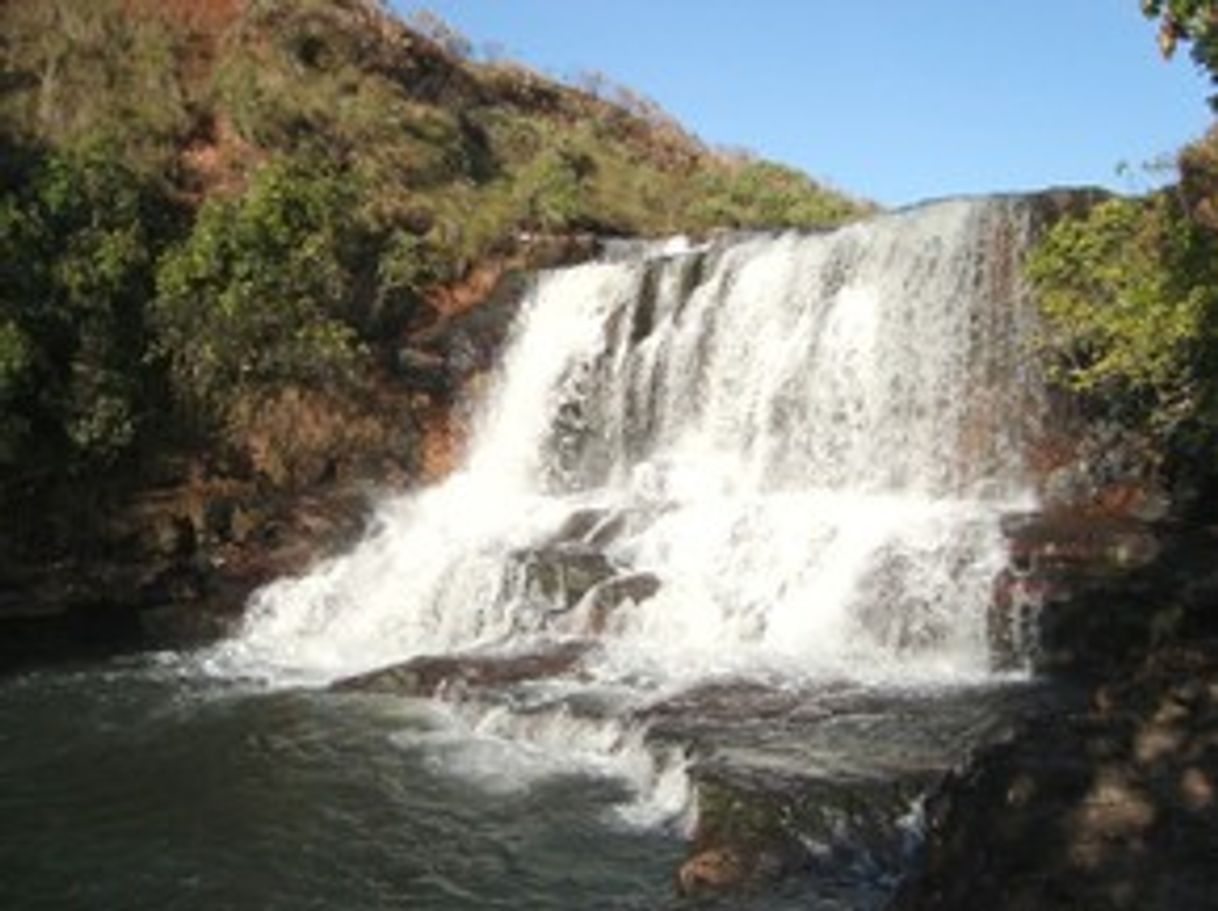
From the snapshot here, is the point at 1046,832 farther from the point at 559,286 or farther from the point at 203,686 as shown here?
the point at 559,286

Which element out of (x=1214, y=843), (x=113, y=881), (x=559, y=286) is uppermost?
(x=559, y=286)

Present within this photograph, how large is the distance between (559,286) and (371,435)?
424 cm

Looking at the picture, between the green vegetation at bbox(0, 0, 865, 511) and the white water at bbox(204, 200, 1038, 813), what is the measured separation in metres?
3.06

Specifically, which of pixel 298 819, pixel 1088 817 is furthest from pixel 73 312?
pixel 1088 817

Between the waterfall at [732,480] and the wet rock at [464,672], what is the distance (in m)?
0.54

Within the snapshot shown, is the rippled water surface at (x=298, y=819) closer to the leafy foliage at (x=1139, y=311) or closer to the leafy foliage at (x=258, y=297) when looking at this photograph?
the leafy foliage at (x=258, y=297)

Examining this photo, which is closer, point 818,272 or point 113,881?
point 113,881

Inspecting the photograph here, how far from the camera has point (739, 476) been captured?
20.9 metres

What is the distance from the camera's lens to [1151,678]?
1104 centimetres

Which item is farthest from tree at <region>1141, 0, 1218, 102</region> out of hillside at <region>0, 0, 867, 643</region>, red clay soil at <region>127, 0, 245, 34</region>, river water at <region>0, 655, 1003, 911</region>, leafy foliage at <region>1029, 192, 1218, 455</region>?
red clay soil at <region>127, 0, 245, 34</region>

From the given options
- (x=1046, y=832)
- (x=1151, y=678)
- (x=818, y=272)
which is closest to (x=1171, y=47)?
(x=1151, y=678)

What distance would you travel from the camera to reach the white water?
16.2 m

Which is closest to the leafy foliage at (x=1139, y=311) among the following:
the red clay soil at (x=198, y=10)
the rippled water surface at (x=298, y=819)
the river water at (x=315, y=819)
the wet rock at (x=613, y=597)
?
the wet rock at (x=613, y=597)

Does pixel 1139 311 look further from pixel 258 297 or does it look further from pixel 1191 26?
pixel 258 297
